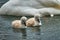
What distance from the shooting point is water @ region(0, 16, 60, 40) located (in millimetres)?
13836

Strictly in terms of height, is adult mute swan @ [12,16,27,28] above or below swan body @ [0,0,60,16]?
below

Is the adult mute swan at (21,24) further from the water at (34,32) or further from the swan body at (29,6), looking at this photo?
the swan body at (29,6)

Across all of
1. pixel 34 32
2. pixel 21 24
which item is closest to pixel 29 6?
pixel 21 24

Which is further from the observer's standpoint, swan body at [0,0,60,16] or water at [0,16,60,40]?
swan body at [0,0,60,16]

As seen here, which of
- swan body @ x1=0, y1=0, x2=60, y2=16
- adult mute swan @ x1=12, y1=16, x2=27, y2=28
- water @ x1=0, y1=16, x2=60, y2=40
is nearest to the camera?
water @ x1=0, y1=16, x2=60, y2=40

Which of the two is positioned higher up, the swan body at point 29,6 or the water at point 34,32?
the swan body at point 29,6

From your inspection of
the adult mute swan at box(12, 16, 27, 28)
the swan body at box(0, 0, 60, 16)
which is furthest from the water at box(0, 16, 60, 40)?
the swan body at box(0, 0, 60, 16)

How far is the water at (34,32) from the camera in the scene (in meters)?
13.8

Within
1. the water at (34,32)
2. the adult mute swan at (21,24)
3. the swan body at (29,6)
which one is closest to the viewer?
the water at (34,32)

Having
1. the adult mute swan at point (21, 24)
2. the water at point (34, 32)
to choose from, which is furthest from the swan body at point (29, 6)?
the adult mute swan at point (21, 24)

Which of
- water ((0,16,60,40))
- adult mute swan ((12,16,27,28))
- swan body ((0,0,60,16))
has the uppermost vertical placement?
swan body ((0,0,60,16))

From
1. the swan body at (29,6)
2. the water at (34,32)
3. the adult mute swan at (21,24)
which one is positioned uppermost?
the swan body at (29,6)

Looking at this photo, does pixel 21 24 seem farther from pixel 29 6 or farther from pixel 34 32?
pixel 29 6

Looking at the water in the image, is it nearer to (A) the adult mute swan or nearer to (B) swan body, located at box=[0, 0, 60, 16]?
(A) the adult mute swan
